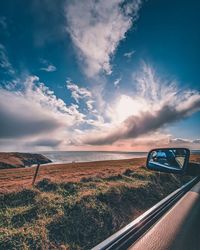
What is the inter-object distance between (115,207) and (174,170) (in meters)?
3.13

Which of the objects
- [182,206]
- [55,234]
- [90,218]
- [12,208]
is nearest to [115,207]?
[90,218]

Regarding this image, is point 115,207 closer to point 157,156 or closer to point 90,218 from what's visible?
point 90,218

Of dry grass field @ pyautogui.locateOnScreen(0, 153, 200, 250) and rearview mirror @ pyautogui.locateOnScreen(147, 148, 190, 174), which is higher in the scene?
rearview mirror @ pyautogui.locateOnScreen(147, 148, 190, 174)

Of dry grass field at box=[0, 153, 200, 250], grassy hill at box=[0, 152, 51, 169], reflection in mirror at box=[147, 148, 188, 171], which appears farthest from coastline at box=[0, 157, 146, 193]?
grassy hill at box=[0, 152, 51, 169]

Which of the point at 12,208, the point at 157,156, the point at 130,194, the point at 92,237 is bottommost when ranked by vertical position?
the point at 92,237

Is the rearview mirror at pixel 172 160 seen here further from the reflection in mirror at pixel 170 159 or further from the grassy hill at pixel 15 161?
the grassy hill at pixel 15 161

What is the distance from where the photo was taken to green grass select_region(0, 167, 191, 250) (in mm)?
4875

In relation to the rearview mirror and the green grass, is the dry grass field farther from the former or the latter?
the rearview mirror

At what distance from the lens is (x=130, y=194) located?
9.51 meters

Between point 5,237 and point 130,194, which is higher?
point 130,194

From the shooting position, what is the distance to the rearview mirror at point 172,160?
5426 mm

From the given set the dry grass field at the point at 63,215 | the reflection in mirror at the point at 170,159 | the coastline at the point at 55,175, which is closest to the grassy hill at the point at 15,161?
the coastline at the point at 55,175

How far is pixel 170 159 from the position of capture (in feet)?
18.7

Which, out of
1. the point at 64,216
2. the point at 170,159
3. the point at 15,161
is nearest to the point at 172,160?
the point at 170,159
